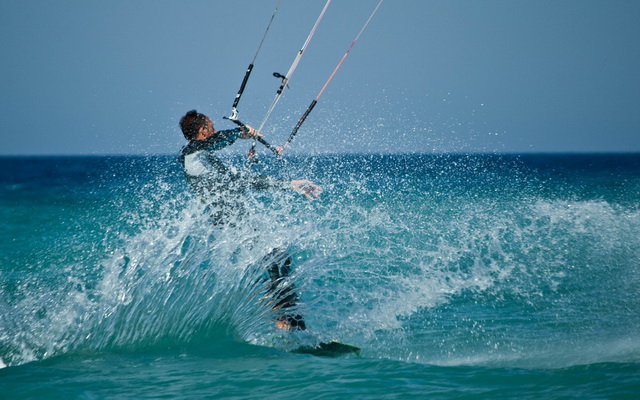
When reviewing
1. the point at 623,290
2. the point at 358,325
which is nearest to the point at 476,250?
the point at 623,290

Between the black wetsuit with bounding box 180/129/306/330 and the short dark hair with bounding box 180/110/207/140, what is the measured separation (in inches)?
3.1

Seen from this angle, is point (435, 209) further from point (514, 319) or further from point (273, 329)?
point (273, 329)

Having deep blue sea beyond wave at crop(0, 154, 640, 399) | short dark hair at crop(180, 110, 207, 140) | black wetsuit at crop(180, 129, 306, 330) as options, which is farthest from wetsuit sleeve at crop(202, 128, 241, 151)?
deep blue sea beyond wave at crop(0, 154, 640, 399)

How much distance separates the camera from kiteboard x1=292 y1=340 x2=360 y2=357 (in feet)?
13.1

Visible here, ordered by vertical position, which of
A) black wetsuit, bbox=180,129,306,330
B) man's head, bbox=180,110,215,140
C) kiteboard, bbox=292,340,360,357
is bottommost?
kiteboard, bbox=292,340,360,357

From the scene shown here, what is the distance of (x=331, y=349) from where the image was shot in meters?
4.03

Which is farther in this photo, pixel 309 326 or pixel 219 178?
pixel 309 326

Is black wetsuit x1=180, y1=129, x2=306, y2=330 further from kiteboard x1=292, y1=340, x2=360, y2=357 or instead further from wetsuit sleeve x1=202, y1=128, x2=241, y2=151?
kiteboard x1=292, y1=340, x2=360, y2=357

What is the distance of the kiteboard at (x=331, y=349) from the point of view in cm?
398

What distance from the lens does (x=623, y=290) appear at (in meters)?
5.34

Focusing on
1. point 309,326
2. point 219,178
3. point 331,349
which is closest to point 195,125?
point 219,178

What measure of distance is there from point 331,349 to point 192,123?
6.48 ft

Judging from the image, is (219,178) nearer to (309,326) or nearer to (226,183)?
(226,183)

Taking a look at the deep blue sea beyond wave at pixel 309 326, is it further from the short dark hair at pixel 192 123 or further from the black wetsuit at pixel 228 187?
the short dark hair at pixel 192 123
